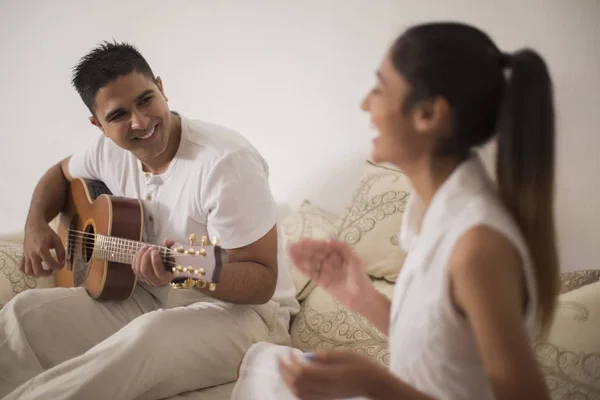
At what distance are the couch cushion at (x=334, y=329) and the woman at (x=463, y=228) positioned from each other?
2.27ft

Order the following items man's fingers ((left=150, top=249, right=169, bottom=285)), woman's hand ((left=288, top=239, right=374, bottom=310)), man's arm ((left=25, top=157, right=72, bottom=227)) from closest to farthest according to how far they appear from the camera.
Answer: woman's hand ((left=288, top=239, right=374, bottom=310)) < man's fingers ((left=150, top=249, right=169, bottom=285)) < man's arm ((left=25, top=157, right=72, bottom=227))

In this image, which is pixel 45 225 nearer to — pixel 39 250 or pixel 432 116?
pixel 39 250

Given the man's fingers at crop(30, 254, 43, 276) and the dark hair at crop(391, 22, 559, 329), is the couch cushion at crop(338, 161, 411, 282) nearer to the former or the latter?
the dark hair at crop(391, 22, 559, 329)

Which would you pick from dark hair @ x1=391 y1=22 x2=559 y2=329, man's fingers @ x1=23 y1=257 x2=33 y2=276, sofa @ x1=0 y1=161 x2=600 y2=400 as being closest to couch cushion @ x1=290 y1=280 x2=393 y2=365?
sofa @ x1=0 y1=161 x2=600 y2=400

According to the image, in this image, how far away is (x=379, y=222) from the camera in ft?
5.62

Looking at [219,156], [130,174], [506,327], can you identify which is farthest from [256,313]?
[506,327]

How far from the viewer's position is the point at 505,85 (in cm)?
78

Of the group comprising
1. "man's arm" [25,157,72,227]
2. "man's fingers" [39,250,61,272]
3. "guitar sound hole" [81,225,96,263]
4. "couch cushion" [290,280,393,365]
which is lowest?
"couch cushion" [290,280,393,365]

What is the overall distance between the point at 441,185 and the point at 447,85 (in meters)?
0.16

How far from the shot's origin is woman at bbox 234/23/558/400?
0.69 metres

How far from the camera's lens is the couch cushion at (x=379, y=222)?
1677 millimetres

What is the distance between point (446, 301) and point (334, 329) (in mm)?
918

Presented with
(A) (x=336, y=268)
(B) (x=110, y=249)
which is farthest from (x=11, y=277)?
(A) (x=336, y=268)

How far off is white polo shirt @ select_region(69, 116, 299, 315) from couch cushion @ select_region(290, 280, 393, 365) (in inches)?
2.5
